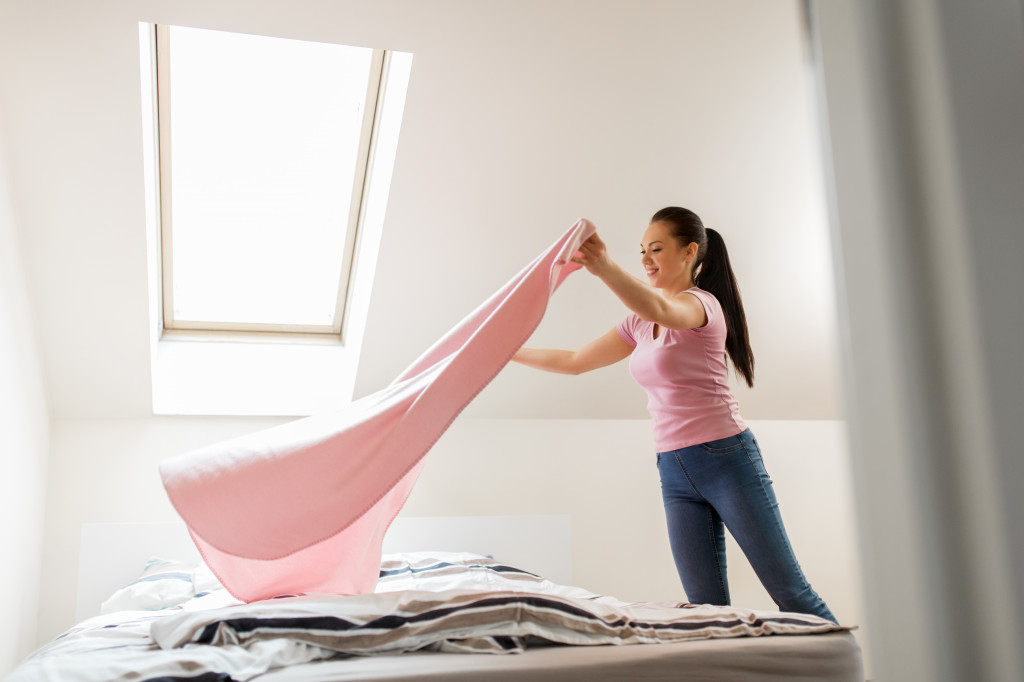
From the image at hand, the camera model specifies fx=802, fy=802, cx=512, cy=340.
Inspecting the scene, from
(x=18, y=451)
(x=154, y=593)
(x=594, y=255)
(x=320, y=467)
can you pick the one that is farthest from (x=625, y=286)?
(x=18, y=451)

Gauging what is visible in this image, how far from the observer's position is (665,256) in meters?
2.01

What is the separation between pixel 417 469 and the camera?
1833 mm

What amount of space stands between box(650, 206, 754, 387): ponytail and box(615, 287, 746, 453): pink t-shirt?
99 mm

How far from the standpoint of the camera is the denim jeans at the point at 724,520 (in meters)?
1.60

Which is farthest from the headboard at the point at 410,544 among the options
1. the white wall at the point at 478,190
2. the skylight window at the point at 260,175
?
the skylight window at the point at 260,175

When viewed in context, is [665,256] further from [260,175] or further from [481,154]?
[260,175]

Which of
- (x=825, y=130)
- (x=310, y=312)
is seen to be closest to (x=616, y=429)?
(x=310, y=312)

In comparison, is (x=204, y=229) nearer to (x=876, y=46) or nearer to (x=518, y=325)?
(x=518, y=325)

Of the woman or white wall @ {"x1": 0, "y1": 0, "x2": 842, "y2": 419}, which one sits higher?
white wall @ {"x1": 0, "y1": 0, "x2": 842, "y2": 419}

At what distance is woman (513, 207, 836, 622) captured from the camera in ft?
5.25

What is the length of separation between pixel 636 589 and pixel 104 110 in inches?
98.8

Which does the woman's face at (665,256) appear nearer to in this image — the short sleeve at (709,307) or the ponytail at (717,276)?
the ponytail at (717,276)

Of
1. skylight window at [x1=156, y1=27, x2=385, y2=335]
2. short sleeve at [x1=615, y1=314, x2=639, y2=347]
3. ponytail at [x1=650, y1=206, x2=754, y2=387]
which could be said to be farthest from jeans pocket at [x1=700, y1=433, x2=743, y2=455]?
skylight window at [x1=156, y1=27, x2=385, y2=335]

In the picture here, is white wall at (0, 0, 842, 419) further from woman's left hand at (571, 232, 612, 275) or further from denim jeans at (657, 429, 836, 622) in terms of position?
woman's left hand at (571, 232, 612, 275)
